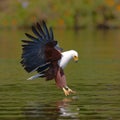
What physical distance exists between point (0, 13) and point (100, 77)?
46.8 m

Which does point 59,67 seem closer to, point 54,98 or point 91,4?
point 54,98

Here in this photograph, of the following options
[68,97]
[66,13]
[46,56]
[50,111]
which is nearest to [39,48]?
[46,56]

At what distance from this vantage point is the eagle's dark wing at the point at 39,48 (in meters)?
15.4

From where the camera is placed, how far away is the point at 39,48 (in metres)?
15.5

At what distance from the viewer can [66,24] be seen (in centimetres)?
6562

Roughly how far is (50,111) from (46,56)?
2266 millimetres

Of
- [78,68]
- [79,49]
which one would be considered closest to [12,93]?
[78,68]

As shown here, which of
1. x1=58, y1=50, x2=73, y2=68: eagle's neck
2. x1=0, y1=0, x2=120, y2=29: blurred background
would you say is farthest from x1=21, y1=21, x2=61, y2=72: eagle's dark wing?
x1=0, y1=0, x2=120, y2=29: blurred background

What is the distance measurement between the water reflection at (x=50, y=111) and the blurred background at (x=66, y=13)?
4951cm

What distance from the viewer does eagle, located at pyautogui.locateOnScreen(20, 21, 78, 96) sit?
50.5 ft

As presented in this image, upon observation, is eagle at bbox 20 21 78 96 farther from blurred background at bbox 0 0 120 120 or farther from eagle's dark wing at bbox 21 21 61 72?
blurred background at bbox 0 0 120 120

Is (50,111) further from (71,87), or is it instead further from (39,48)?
(71,87)

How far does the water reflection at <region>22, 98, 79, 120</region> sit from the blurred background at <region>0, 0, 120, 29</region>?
162ft

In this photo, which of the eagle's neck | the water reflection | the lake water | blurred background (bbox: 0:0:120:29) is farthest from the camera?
blurred background (bbox: 0:0:120:29)
